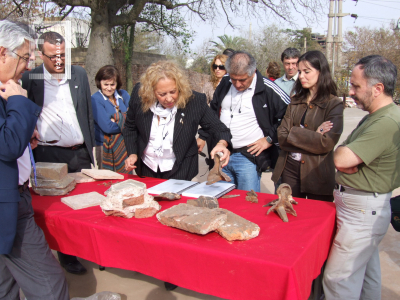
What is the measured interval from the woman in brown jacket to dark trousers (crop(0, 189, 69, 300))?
1.74 m

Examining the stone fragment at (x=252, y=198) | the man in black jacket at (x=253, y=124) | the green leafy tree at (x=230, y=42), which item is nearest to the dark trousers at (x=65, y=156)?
the man in black jacket at (x=253, y=124)

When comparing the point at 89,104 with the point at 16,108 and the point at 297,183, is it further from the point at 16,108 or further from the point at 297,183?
the point at 297,183

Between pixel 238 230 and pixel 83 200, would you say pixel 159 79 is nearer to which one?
pixel 83 200

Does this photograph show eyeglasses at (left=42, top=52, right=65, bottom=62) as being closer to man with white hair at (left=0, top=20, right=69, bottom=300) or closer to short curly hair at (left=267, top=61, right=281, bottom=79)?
man with white hair at (left=0, top=20, right=69, bottom=300)

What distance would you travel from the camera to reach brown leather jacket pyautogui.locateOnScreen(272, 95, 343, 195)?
7.72ft

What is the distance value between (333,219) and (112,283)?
181 cm

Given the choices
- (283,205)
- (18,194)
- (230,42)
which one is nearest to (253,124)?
(283,205)

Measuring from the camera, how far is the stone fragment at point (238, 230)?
1558 millimetres

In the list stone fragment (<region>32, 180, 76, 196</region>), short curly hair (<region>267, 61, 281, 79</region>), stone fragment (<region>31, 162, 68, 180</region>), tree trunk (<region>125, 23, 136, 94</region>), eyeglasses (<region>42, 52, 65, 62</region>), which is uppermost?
tree trunk (<region>125, 23, 136, 94</region>)

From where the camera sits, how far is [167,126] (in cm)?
265

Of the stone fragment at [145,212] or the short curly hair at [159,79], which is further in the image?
the short curly hair at [159,79]

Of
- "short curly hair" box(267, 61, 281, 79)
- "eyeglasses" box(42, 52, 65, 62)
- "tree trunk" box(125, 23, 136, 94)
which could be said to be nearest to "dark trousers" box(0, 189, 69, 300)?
"eyeglasses" box(42, 52, 65, 62)

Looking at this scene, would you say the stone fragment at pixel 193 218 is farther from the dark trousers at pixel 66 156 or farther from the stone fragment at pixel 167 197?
the dark trousers at pixel 66 156

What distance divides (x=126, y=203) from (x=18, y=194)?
573mm
